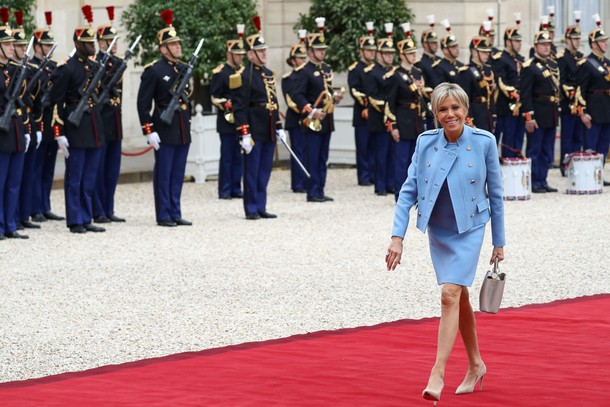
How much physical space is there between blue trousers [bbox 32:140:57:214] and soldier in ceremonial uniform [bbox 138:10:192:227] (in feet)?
3.91

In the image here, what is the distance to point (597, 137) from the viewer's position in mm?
18500

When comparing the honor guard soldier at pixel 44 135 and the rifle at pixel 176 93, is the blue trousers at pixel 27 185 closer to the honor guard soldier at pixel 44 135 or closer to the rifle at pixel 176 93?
the honor guard soldier at pixel 44 135

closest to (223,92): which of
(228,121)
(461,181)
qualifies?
(228,121)

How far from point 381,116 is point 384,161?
516mm

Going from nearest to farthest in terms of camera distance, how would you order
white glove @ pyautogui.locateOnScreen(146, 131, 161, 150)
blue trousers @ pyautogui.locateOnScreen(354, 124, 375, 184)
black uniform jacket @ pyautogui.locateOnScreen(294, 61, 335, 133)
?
1. white glove @ pyautogui.locateOnScreen(146, 131, 161, 150)
2. black uniform jacket @ pyautogui.locateOnScreen(294, 61, 335, 133)
3. blue trousers @ pyautogui.locateOnScreen(354, 124, 375, 184)

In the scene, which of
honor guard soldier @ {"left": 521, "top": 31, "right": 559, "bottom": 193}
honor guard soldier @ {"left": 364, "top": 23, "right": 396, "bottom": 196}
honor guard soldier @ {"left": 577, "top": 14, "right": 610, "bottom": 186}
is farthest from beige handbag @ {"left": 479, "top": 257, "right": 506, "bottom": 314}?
honor guard soldier @ {"left": 577, "top": 14, "right": 610, "bottom": 186}

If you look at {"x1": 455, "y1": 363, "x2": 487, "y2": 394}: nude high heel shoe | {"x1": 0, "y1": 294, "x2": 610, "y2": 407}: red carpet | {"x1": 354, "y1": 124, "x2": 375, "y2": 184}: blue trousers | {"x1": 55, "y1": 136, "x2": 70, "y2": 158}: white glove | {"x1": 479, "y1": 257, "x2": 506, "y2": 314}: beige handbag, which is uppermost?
{"x1": 479, "y1": 257, "x2": 506, "y2": 314}: beige handbag

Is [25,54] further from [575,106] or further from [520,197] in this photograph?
[575,106]

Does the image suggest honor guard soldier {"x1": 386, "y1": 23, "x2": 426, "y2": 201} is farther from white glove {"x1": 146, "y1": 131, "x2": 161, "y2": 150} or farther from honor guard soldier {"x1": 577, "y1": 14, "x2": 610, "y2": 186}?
white glove {"x1": 146, "y1": 131, "x2": 161, "y2": 150}

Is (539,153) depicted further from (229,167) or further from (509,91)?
(229,167)

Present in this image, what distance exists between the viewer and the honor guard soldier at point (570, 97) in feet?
60.2

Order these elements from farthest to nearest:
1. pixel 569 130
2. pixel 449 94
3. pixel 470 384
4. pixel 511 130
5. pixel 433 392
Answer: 1. pixel 569 130
2. pixel 511 130
3. pixel 470 384
4. pixel 449 94
5. pixel 433 392

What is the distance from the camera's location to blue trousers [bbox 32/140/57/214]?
15.0m

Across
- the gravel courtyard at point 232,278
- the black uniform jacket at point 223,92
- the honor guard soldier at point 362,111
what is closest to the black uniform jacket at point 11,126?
the gravel courtyard at point 232,278
